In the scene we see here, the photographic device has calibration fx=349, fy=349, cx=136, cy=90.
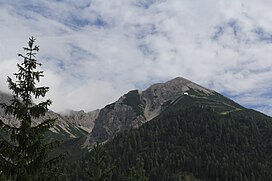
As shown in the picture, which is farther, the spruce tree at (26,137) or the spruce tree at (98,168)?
the spruce tree at (98,168)

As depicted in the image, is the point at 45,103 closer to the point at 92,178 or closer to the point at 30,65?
the point at 30,65

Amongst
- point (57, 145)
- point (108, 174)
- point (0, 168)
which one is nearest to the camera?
point (0, 168)

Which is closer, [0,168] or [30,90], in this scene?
[0,168]

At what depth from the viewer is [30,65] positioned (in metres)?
22.2

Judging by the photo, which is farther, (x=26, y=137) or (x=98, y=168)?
(x=98, y=168)

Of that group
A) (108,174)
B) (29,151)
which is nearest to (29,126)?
(29,151)

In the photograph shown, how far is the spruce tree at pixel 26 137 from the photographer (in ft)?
65.8

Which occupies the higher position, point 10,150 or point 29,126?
point 29,126

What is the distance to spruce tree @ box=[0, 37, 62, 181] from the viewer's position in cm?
2005

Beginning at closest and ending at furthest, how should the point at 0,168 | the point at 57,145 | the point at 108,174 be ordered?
the point at 0,168 → the point at 57,145 → the point at 108,174

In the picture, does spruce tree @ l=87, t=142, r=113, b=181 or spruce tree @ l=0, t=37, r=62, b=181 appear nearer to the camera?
spruce tree @ l=0, t=37, r=62, b=181

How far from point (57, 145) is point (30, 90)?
3.93 m

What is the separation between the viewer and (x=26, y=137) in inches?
830

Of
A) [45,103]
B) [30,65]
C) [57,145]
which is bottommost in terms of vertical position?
[57,145]
